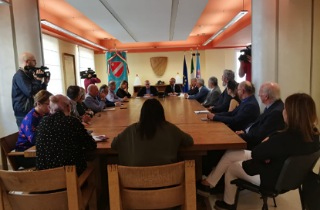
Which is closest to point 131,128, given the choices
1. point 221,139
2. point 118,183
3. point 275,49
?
point 118,183

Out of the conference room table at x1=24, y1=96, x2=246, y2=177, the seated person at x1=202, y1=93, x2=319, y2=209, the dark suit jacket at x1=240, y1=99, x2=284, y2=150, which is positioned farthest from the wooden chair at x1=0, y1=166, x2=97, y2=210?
the dark suit jacket at x1=240, y1=99, x2=284, y2=150

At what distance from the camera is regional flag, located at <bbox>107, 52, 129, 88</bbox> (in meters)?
9.91

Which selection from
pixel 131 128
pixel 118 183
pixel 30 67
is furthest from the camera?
pixel 30 67

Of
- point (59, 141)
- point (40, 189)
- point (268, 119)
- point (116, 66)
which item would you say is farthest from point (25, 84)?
point (116, 66)

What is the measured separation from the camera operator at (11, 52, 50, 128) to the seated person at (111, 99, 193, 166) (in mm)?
1758

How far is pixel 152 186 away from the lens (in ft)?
4.60

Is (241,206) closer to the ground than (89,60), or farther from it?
closer to the ground

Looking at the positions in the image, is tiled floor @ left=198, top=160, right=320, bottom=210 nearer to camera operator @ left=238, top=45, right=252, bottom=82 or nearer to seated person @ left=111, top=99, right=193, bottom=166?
seated person @ left=111, top=99, right=193, bottom=166

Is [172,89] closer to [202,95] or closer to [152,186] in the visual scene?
[202,95]

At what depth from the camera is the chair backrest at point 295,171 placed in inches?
64.6

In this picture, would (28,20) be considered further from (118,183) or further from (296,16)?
(296,16)

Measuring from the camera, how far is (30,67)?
3.03 meters

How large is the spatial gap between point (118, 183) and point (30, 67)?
2.26 metres

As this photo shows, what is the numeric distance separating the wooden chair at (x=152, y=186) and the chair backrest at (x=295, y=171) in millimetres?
673
